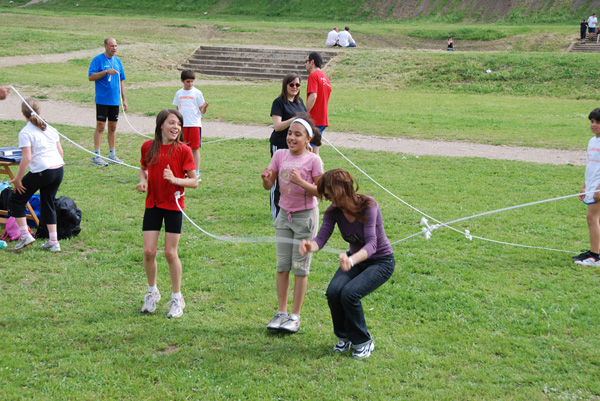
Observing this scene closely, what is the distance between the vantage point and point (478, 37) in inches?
1340

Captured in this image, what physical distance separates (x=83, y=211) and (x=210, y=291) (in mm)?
3117

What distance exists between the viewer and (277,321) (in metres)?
4.67

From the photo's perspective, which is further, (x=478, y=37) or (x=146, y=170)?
(x=478, y=37)

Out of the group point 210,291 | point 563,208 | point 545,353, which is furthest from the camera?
point 563,208

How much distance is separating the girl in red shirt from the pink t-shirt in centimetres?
76

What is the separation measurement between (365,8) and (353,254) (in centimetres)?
4703

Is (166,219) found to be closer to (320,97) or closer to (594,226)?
(320,97)

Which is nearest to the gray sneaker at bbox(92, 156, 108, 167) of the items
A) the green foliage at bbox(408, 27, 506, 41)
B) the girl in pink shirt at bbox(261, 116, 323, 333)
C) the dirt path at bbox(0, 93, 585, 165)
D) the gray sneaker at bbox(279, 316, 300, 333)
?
the dirt path at bbox(0, 93, 585, 165)

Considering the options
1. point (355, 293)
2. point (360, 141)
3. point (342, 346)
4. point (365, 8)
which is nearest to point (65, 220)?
point (342, 346)

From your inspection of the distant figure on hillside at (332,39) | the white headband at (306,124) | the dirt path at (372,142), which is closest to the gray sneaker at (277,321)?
the white headband at (306,124)

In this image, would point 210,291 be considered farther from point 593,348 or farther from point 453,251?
point 593,348

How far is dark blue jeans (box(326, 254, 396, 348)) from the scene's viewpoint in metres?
4.16

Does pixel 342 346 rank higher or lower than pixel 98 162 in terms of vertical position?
higher

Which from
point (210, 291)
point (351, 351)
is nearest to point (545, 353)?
point (351, 351)
